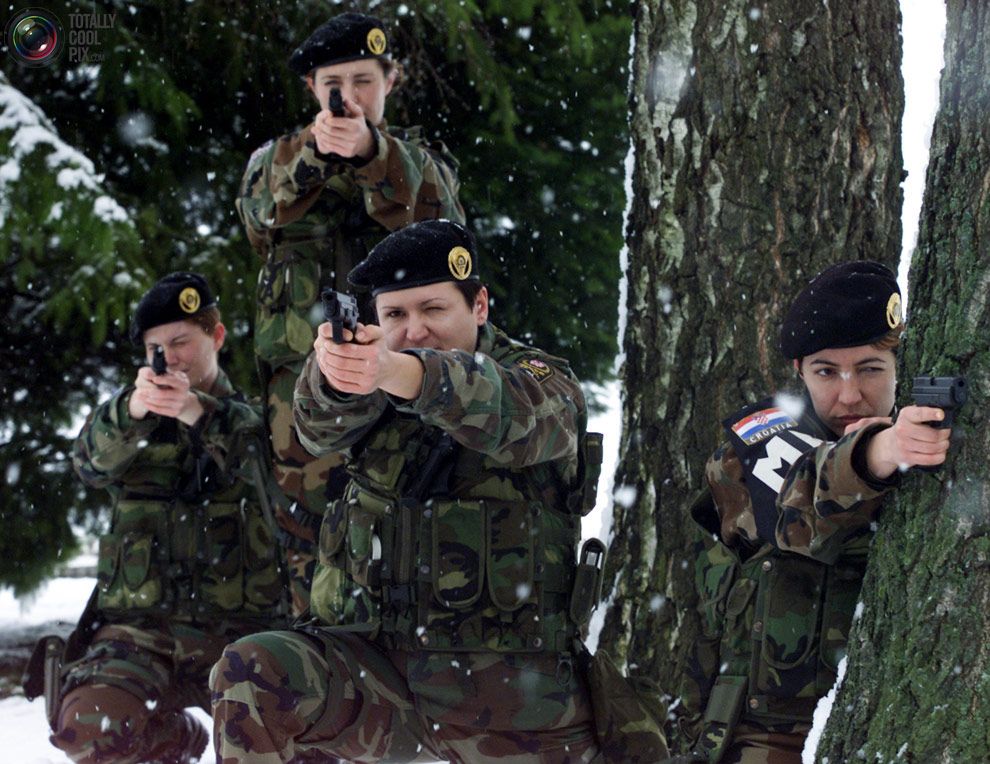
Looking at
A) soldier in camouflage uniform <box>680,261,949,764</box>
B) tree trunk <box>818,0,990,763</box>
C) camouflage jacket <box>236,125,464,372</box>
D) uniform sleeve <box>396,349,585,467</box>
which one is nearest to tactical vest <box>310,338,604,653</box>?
uniform sleeve <box>396,349,585,467</box>

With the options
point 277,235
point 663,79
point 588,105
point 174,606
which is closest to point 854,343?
point 663,79

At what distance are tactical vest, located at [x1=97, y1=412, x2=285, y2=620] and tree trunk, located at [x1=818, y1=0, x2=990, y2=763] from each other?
2403 millimetres

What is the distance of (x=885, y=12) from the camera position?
3920mm

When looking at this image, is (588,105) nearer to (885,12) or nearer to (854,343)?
(885,12)

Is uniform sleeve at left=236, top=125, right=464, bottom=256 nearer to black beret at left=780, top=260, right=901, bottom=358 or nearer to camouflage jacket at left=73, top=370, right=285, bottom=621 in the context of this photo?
camouflage jacket at left=73, top=370, right=285, bottom=621

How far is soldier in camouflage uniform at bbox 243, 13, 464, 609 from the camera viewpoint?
4.06 m

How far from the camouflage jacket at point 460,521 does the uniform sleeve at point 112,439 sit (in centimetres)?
121

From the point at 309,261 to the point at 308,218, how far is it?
0.43ft

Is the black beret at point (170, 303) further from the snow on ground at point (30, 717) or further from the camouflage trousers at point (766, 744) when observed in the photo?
the camouflage trousers at point (766, 744)

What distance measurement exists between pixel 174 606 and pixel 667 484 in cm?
166

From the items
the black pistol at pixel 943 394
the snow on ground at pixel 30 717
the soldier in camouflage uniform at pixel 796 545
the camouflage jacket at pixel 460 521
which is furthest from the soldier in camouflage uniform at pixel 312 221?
the black pistol at pixel 943 394

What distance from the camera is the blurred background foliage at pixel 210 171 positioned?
5.86 m

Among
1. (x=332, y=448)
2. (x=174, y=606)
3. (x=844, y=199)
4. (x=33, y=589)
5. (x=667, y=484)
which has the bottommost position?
(x=33, y=589)
